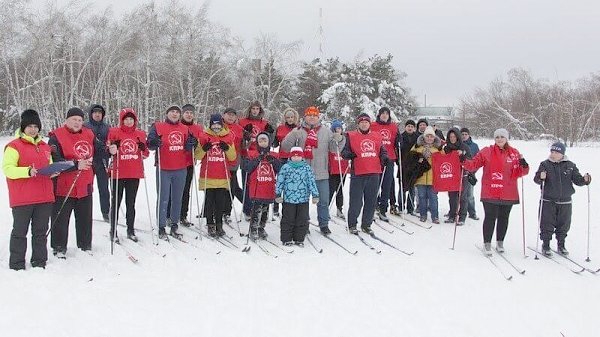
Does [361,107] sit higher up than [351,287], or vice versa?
[361,107]

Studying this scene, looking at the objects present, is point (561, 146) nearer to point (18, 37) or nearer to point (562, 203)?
point (562, 203)

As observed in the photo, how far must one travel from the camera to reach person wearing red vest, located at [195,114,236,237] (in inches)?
252

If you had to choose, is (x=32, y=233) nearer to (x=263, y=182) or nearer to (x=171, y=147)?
(x=171, y=147)

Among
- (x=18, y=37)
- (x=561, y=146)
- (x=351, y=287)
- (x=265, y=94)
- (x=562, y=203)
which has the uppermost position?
(x=18, y=37)

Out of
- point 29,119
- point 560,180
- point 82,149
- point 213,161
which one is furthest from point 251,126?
point 560,180

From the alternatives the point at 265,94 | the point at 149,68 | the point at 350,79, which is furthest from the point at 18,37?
the point at 350,79

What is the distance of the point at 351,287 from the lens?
489 cm

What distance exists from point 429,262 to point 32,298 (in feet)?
14.2

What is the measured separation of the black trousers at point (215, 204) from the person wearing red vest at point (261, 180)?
1.33 feet

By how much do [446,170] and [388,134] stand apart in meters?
→ 1.14

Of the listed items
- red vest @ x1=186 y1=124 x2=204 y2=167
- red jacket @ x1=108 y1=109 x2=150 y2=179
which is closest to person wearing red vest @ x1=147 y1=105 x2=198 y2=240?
red vest @ x1=186 y1=124 x2=204 y2=167

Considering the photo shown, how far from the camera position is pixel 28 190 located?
4.70 meters

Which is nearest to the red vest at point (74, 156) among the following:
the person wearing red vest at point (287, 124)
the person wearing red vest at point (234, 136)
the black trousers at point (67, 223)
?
the black trousers at point (67, 223)

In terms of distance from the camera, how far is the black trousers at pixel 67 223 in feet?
17.3
